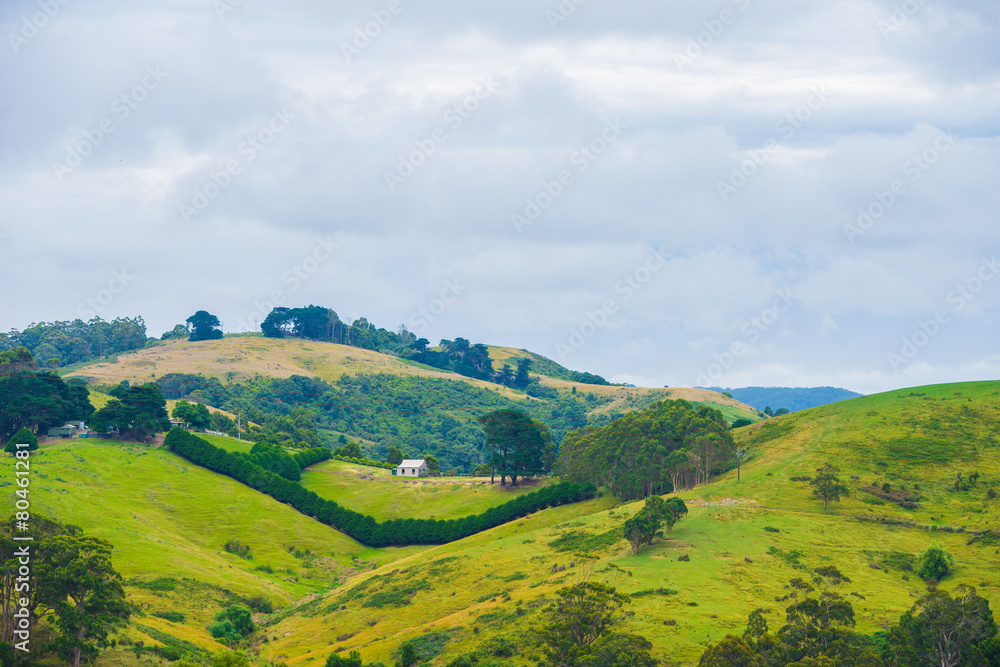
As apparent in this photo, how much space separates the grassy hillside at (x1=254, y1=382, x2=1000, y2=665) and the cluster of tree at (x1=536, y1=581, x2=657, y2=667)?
2.02 meters

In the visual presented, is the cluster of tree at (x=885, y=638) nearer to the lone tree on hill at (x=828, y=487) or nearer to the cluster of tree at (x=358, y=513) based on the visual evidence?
the lone tree on hill at (x=828, y=487)

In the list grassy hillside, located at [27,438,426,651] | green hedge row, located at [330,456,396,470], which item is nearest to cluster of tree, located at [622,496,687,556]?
grassy hillside, located at [27,438,426,651]

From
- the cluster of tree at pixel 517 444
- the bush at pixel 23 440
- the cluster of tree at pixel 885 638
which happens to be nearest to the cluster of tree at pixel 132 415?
the bush at pixel 23 440

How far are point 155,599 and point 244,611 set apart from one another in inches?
304

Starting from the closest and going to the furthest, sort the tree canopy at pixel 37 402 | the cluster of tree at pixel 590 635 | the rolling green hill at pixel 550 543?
the cluster of tree at pixel 590 635 → the rolling green hill at pixel 550 543 → the tree canopy at pixel 37 402

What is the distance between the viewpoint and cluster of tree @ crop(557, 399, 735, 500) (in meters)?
94.0

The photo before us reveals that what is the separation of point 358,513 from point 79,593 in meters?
62.3

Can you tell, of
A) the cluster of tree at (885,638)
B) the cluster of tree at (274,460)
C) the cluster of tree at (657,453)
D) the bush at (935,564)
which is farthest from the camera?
the cluster of tree at (274,460)

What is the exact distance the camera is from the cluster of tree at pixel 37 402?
111 meters

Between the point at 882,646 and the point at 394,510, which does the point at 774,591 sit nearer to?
the point at 882,646

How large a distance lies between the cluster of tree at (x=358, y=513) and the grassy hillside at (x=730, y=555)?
370cm

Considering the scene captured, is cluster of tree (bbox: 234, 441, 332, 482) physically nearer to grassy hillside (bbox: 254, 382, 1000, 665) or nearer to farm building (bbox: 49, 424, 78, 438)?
farm building (bbox: 49, 424, 78, 438)

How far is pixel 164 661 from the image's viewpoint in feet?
164

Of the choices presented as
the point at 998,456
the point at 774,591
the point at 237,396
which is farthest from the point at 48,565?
the point at 237,396
